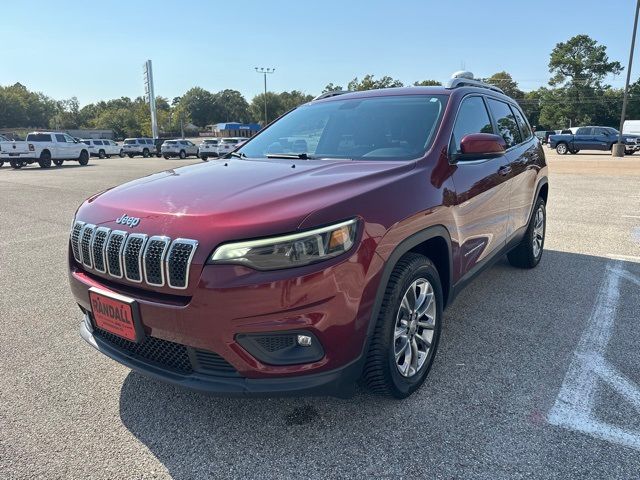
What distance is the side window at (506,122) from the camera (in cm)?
432

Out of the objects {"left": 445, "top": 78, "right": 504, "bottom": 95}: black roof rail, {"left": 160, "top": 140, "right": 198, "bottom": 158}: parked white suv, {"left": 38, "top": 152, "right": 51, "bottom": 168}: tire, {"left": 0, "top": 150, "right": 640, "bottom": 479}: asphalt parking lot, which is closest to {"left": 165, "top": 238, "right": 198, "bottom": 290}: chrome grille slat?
{"left": 0, "top": 150, "right": 640, "bottom": 479}: asphalt parking lot

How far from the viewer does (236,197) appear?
2.41 metres

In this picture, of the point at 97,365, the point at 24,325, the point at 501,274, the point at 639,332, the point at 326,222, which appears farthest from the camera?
the point at 501,274

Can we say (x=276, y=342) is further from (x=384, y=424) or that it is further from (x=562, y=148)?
(x=562, y=148)

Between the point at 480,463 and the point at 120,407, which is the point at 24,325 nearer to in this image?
the point at 120,407

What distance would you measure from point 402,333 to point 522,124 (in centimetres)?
350

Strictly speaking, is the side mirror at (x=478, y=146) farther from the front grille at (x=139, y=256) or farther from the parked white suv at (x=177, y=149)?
Result: the parked white suv at (x=177, y=149)

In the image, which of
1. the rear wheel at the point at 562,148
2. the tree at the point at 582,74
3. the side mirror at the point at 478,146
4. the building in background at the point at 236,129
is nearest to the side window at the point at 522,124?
the side mirror at the point at 478,146

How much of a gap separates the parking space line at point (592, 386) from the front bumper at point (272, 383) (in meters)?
1.19

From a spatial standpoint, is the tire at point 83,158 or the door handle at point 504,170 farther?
the tire at point 83,158

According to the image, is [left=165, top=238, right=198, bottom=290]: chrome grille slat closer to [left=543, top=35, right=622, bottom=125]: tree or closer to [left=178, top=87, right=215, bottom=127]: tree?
[left=543, top=35, right=622, bottom=125]: tree

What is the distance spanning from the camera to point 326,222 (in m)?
2.16

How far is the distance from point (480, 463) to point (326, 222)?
134 centimetres

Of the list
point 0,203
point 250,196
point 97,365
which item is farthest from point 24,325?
point 0,203
